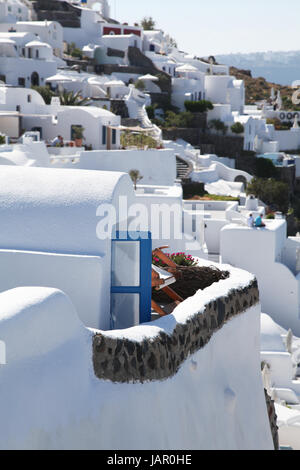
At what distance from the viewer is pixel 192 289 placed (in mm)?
10070

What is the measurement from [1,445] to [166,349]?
7.82 feet

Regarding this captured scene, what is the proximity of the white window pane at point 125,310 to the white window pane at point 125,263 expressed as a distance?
0.16 meters

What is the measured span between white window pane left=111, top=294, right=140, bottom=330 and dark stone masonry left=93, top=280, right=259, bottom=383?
0.87 m

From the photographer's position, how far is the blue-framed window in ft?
27.6

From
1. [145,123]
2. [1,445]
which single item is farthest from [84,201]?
[145,123]

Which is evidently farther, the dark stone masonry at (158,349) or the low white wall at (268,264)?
the low white wall at (268,264)

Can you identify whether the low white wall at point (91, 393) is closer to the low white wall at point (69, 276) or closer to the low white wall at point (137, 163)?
the low white wall at point (69, 276)

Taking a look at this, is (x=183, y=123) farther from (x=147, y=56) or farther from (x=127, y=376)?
(x=127, y=376)

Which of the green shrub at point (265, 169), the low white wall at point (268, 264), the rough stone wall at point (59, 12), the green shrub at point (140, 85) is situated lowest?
the low white wall at point (268, 264)

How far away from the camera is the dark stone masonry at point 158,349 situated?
6.21 metres

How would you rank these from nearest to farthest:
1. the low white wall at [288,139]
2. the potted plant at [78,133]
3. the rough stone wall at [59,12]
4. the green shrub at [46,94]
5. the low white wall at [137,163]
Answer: the low white wall at [137,163] < the potted plant at [78,133] < the green shrub at [46,94] < the low white wall at [288,139] < the rough stone wall at [59,12]
